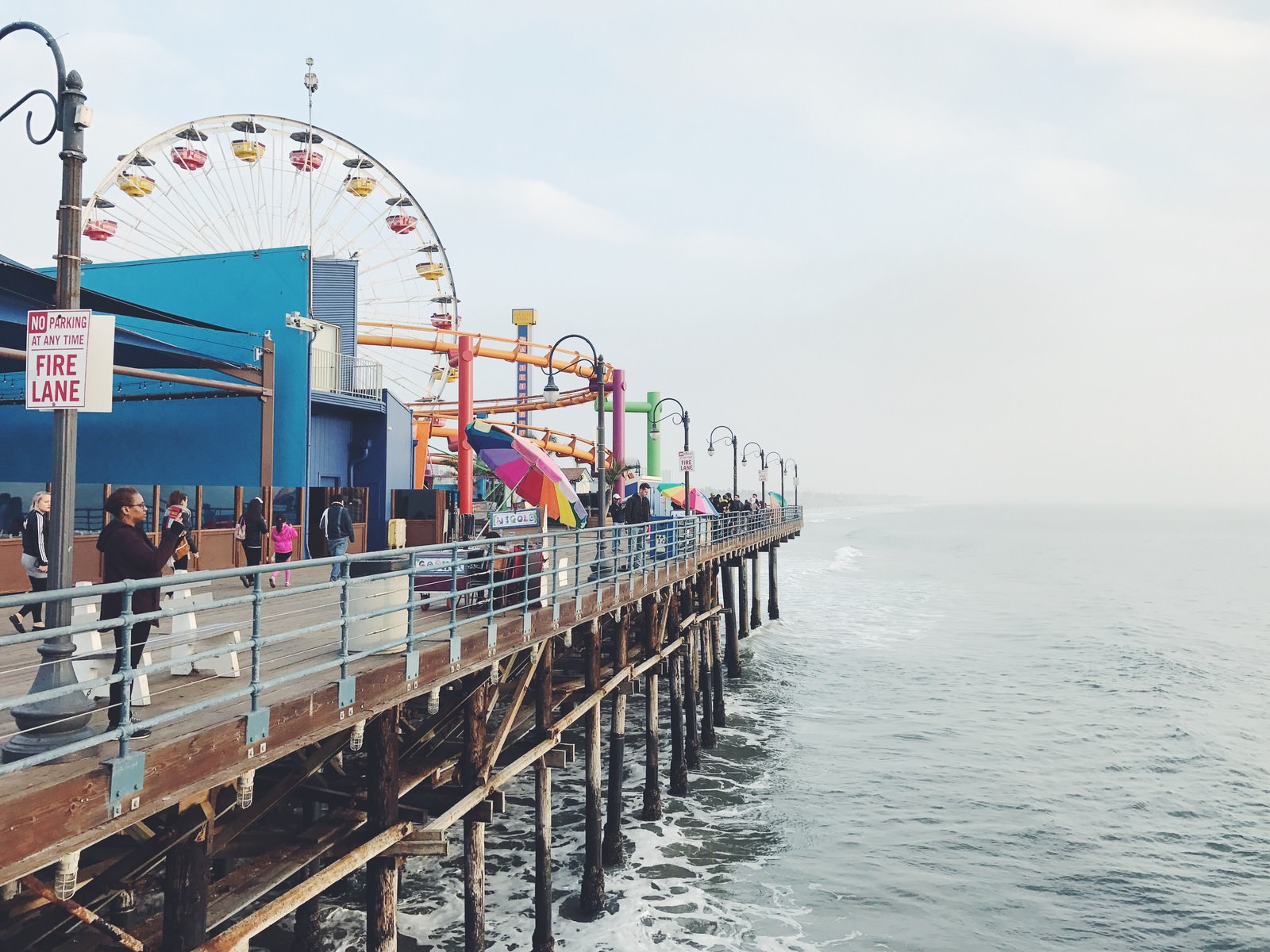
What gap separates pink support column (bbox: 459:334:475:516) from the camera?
21427mm

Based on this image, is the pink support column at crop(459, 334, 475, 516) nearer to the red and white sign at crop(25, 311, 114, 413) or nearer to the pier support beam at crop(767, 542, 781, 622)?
the red and white sign at crop(25, 311, 114, 413)

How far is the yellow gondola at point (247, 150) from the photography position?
27.2 metres

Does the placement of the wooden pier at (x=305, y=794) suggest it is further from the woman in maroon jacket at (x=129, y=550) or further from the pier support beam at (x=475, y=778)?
the woman in maroon jacket at (x=129, y=550)

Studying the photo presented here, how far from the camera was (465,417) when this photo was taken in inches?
961

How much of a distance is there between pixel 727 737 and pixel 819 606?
90.7 ft

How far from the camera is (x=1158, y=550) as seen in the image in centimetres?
10388

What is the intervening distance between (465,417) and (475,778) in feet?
54.6

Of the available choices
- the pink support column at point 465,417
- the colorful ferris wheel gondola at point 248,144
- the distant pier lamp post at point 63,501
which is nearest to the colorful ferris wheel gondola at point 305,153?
the colorful ferris wheel gondola at point 248,144

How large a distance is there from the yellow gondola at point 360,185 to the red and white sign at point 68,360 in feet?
90.4

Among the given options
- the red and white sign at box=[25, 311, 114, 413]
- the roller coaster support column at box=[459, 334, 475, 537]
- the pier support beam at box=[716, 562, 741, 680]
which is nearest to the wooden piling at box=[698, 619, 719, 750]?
the pier support beam at box=[716, 562, 741, 680]

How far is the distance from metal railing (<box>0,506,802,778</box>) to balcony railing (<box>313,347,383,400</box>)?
9.25 meters

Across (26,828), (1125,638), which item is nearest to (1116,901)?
(26,828)

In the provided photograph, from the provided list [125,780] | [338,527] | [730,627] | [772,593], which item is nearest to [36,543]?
[338,527]

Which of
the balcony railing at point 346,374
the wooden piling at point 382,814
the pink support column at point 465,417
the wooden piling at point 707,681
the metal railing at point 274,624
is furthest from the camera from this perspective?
the balcony railing at point 346,374
